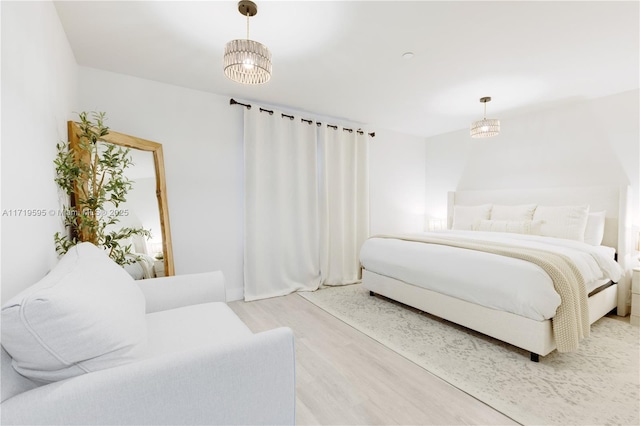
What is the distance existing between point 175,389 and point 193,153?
105 inches

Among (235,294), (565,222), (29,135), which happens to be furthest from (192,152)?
(565,222)

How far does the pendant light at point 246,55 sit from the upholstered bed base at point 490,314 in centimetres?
231

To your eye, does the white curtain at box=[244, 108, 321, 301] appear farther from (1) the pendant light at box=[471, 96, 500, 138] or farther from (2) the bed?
(1) the pendant light at box=[471, 96, 500, 138]

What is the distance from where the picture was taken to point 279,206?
137 inches

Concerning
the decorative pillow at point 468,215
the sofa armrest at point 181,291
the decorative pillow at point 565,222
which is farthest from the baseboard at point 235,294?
the decorative pillow at point 565,222

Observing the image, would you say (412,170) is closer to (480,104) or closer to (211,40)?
(480,104)

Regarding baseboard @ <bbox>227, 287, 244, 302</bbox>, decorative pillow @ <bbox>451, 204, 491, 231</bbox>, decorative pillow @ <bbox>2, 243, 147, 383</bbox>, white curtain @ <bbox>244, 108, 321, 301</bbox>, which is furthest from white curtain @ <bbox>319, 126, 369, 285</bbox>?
decorative pillow @ <bbox>2, 243, 147, 383</bbox>

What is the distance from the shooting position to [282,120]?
352 centimetres

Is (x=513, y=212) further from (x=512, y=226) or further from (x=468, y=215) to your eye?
(x=468, y=215)

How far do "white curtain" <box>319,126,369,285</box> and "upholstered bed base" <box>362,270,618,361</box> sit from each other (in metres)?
0.81

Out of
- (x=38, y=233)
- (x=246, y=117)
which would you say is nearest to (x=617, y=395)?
(x=38, y=233)

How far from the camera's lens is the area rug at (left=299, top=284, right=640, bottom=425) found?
153 centimetres

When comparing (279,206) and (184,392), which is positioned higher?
(279,206)

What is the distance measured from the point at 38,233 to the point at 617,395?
325 centimetres
